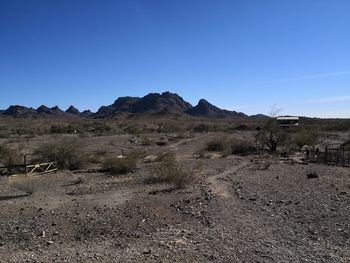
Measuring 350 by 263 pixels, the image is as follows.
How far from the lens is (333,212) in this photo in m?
16.1

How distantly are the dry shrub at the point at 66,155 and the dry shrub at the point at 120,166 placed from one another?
2.72 metres

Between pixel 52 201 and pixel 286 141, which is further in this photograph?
pixel 286 141

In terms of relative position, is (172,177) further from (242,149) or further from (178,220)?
(242,149)

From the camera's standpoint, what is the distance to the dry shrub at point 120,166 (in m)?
28.2

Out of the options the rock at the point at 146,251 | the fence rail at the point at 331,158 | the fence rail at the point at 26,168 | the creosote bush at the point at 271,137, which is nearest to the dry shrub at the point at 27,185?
the fence rail at the point at 26,168

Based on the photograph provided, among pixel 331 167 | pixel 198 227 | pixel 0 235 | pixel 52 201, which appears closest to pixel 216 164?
pixel 331 167

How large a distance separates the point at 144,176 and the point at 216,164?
815 centimetres

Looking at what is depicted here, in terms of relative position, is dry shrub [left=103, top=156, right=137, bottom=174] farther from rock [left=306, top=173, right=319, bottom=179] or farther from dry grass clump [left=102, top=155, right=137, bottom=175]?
rock [left=306, top=173, right=319, bottom=179]

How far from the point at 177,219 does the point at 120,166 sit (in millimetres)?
13208

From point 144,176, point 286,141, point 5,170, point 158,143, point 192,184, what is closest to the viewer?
point 192,184

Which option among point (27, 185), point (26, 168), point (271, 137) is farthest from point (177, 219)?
point (271, 137)

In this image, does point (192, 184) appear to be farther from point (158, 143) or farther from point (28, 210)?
point (158, 143)

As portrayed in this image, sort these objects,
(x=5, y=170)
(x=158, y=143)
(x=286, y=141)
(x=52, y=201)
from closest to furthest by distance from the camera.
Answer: (x=52, y=201) → (x=5, y=170) → (x=286, y=141) → (x=158, y=143)

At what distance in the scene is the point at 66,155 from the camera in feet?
104
